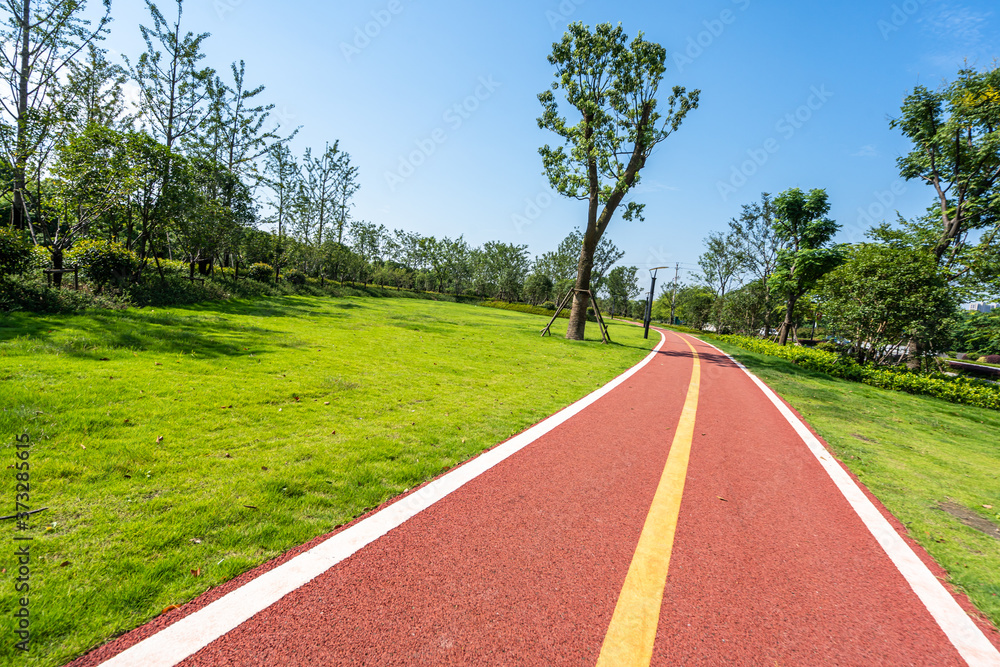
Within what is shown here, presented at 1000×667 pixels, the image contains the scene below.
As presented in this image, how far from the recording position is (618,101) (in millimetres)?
15586

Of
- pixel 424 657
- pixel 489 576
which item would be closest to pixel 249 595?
pixel 424 657

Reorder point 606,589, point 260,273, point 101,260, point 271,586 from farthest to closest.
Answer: point 260,273, point 101,260, point 606,589, point 271,586

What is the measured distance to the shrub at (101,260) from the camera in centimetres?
1165

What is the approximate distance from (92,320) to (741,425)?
43.6 ft

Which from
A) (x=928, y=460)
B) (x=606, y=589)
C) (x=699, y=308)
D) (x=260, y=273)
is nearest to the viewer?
(x=606, y=589)

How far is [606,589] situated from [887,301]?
16.1 metres

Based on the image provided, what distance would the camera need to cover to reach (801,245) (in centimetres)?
2642

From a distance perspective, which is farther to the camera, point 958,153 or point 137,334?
point 958,153

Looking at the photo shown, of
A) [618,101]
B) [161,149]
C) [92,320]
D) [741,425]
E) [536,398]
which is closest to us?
[741,425]

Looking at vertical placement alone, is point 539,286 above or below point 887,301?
above

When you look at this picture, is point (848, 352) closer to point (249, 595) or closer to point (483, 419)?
point (483, 419)

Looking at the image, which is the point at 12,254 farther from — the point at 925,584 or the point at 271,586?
the point at 925,584

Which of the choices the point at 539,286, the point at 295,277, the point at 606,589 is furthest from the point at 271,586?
the point at 539,286

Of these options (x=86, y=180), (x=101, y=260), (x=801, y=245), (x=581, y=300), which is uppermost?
(x=801, y=245)
